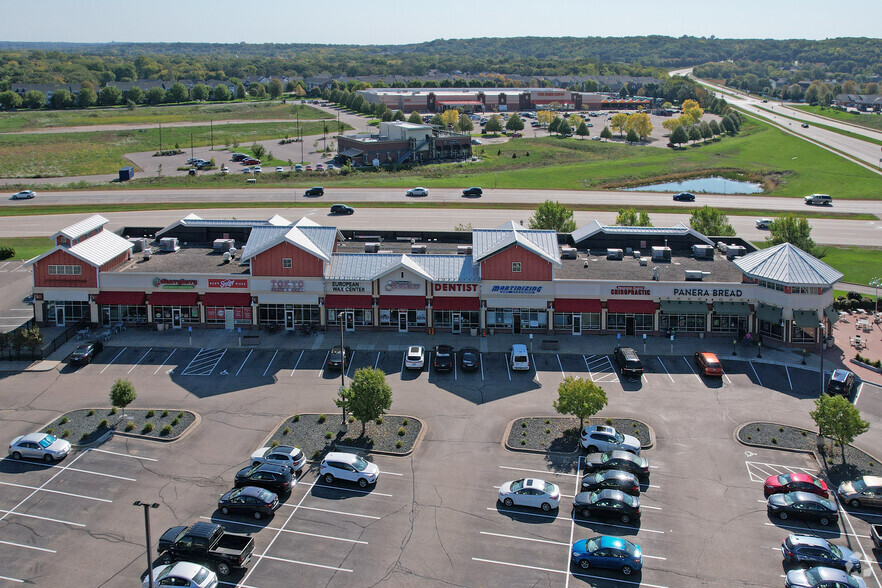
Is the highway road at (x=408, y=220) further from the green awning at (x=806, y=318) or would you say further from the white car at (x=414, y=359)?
the white car at (x=414, y=359)

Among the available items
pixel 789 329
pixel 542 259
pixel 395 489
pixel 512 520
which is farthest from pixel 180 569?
pixel 789 329

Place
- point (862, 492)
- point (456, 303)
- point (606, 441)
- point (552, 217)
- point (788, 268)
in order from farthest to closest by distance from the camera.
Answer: point (552, 217) → point (456, 303) → point (788, 268) → point (606, 441) → point (862, 492)

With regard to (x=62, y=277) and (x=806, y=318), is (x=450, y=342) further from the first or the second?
(x=62, y=277)

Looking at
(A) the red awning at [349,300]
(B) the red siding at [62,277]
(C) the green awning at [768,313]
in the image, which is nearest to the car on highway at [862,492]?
(C) the green awning at [768,313]

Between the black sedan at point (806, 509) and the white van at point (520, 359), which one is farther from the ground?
the white van at point (520, 359)

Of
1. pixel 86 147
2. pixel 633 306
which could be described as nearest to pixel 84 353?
pixel 633 306

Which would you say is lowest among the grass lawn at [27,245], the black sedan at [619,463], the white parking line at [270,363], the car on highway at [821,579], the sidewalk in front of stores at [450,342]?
the car on highway at [821,579]
